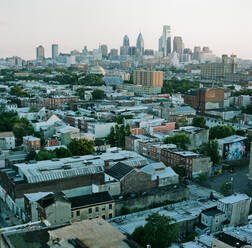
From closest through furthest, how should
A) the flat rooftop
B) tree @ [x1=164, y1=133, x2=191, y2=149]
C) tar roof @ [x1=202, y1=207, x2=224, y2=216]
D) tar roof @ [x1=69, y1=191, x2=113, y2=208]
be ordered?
the flat rooftop < tar roof @ [x1=202, y1=207, x2=224, y2=216] < tar roof @ [x1=69, y1=191, x2=113, y2=208] < tree @ [x1=164, y1=133, x2=191, y2=149]

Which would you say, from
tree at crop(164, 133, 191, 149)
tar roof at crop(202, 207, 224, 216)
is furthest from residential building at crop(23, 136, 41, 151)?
tar roof at crop(202, 207, 224, 216)

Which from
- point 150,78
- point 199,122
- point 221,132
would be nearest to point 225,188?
point 221,132

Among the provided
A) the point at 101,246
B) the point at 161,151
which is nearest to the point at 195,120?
the point at 161,151

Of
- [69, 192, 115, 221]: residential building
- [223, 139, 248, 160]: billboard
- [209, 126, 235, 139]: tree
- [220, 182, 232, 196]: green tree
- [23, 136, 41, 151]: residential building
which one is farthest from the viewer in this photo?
[209, 126, 235, 139]: tree

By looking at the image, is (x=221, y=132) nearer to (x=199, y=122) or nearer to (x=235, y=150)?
(x=235, y=150)

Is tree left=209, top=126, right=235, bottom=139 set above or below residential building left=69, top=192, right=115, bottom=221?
above

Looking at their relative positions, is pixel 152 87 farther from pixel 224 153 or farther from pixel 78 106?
pixel 224 153

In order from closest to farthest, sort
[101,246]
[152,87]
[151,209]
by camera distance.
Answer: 1. [101,246]
2. [151,209]
3. [152,87]

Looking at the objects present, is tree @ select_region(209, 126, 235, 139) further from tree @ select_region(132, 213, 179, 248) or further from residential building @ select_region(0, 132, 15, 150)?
tree @ select_region(132, 213, 179, 248)
